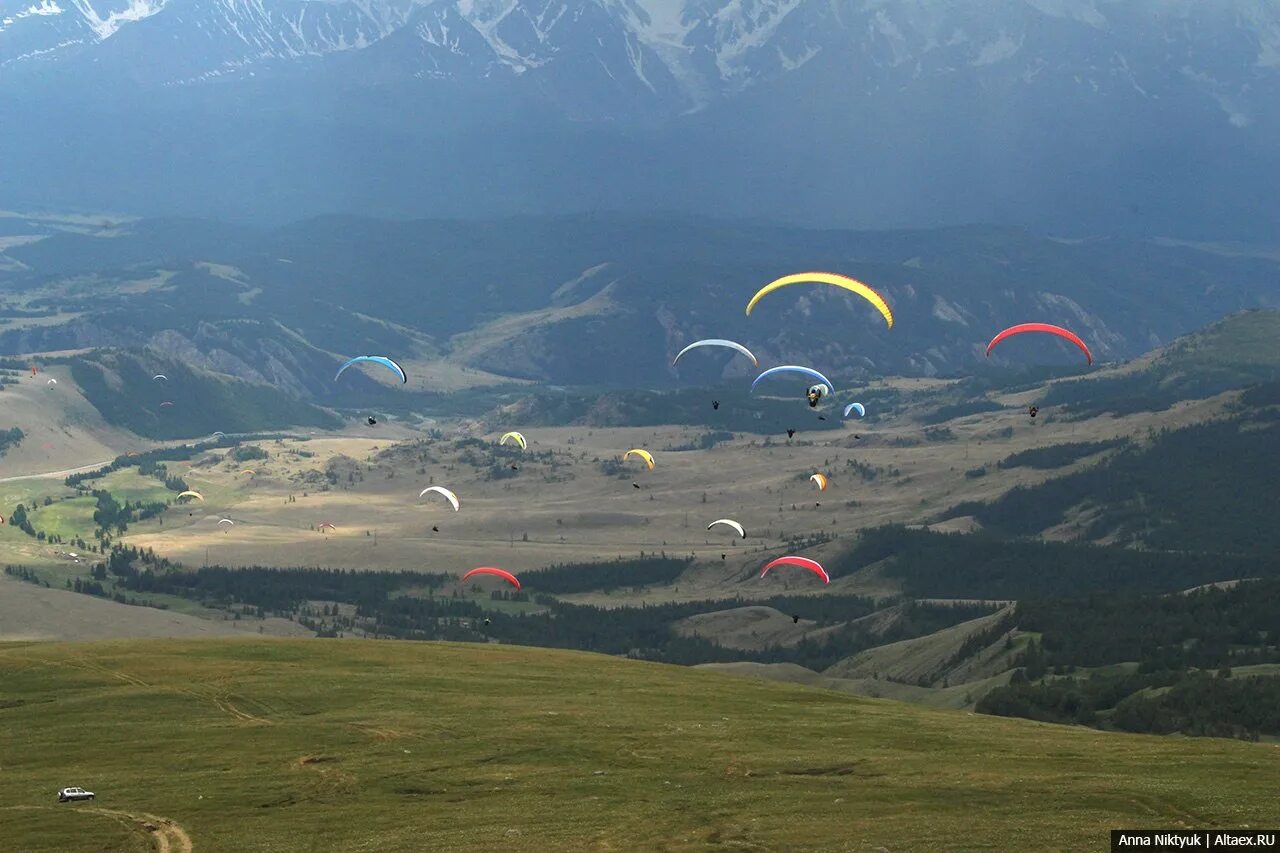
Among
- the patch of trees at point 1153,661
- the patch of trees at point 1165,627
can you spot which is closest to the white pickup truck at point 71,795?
→ the patch of trees at point 1153,661

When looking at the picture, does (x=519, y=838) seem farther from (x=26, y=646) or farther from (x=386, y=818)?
(x=26, y=646)

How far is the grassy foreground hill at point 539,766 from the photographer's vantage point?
7344 cm

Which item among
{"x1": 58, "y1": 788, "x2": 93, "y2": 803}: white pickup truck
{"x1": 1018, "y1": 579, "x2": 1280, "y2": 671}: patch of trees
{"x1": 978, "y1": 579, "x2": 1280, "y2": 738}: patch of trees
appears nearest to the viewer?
{"x1": 58, "y1": 788, "x2": 93, "y2": 803}: white pickup truck

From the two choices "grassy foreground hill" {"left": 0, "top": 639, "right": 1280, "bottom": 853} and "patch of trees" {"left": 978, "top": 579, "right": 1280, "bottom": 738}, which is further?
"patch of trees" {"left": 978, "top": 579, "right": 1280, "bottom": 738}

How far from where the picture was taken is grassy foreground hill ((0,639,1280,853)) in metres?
73.4

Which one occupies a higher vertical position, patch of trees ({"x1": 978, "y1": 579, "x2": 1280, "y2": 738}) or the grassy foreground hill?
patch of trees ({"x1": 978, "y1": 579, "x2": 1280, "y2": 738})

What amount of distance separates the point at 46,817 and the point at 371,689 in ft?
121

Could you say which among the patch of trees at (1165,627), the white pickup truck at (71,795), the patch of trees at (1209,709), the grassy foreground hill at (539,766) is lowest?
the white pickup truck at (71,795)

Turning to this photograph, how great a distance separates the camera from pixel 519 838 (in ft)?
238

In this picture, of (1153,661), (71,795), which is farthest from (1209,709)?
(71,795)

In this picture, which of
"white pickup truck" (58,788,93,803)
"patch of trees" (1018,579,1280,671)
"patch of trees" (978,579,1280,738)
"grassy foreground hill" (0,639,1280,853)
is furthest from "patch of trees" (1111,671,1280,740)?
"white pickup truck" (58,788,93,803)

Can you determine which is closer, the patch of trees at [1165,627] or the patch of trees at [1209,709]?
the patch of trees at [1209,709]

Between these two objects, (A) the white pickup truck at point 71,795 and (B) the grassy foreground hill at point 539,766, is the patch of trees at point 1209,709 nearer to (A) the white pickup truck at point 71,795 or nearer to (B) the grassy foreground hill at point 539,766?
(B) the grassy foreground hill at point 539,766

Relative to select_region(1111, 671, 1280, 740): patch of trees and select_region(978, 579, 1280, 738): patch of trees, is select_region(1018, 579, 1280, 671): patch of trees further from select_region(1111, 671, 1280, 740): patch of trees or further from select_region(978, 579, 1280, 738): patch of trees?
select_region(1111, 671, 1280, 740): patch of trees
